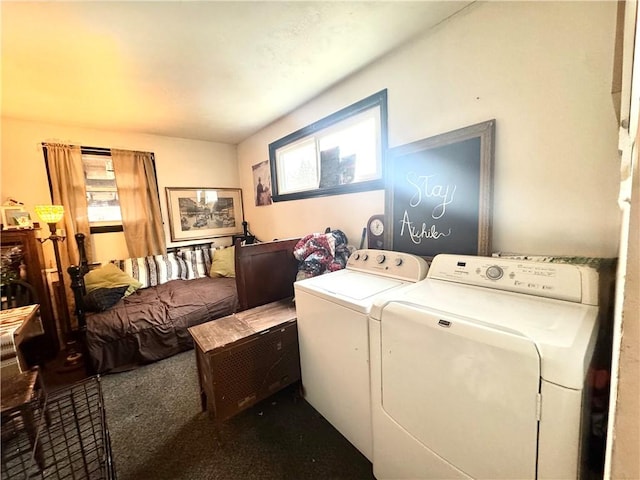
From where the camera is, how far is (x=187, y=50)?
1.63 metres

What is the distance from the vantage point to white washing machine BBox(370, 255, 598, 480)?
0.69m

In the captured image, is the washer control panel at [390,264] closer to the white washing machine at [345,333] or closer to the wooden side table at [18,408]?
the white washing machine at [345,333]

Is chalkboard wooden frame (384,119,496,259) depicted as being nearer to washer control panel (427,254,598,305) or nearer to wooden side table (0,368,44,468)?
washer control panel (427,254,598,305)

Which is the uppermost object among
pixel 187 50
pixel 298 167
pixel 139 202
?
pixel 187 50

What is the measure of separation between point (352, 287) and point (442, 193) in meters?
0.79

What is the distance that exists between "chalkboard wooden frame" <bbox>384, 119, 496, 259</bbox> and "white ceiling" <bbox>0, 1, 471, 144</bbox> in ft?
2.34

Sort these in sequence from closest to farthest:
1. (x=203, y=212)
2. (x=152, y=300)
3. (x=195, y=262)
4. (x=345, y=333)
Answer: (x=345, y=333)
(x=152, y=300)
(x=195, y=262)
(x=203, y=212)

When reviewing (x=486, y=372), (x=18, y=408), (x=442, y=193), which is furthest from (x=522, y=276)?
(x=18, y=408)

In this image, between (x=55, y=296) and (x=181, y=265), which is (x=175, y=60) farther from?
(x=55, y=296)

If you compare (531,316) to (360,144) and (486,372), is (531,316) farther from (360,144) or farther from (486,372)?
(360,144)

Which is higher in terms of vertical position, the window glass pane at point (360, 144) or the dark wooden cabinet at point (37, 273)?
the window glass pane at point (360, 144)

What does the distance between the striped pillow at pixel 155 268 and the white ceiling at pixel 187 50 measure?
1.65 m

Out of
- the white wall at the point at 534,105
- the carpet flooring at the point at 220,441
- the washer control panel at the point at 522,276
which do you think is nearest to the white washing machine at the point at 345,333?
the carpet flooring at the point at 220,441

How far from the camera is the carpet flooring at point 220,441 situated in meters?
1.35
